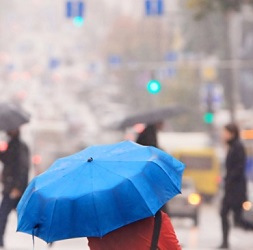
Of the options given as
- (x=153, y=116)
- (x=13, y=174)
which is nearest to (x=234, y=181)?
(x=153, y=116)

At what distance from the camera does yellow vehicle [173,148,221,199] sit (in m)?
33.0

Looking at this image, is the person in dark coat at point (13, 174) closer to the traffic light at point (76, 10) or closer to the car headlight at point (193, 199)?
the car headlight at point (193, 199)

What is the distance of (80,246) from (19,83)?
10061 centimetres

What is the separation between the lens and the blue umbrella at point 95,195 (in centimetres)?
558

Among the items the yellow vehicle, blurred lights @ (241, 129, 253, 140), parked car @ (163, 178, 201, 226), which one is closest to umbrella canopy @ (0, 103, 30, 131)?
parked car @ (163, 178, 201, 226)

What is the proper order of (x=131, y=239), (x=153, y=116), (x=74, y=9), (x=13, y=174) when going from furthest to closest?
(x=74, y=9) < (x=153, y=116) < (x=13, y=174) < (x=131, y=239)

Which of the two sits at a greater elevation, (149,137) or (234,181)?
(149,137)

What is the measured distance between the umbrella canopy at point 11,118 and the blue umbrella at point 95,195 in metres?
6.57

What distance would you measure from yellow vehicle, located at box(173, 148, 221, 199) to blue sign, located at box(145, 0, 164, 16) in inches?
210

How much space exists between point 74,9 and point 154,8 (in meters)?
2.58

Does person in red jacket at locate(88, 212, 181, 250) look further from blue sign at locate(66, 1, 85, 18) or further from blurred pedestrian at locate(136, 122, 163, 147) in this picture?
blue sign at locate(66, 1, 85, 18)

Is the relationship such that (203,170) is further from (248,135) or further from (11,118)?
(11,118)

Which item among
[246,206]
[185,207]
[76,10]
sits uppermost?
[76,10]

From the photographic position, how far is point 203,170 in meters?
33.2
